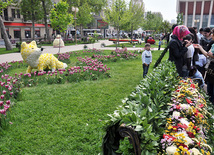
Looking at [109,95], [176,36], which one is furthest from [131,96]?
[109,95]

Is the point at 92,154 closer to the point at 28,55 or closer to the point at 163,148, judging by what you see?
the point at 163,148

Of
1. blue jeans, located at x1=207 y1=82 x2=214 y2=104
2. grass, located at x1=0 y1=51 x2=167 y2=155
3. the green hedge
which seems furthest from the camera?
blue jeans, located at x1=207 y1=82 x2=214 y2=104

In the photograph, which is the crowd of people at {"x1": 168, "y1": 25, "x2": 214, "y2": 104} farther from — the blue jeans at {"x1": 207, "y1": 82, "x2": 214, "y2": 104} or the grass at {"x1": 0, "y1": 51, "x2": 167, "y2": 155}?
the grass at {"x1": 0, "y1": 51, "x2": 167, "y2": 155}

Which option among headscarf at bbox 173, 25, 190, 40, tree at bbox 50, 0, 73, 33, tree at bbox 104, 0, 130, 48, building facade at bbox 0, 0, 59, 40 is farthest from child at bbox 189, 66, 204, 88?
building facade at bbox 0, 0, 59, 40

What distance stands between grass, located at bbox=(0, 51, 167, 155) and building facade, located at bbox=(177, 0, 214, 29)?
65.6 meters

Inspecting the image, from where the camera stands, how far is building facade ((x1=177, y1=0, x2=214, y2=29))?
62750 millimetres

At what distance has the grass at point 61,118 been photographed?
11.3 feet

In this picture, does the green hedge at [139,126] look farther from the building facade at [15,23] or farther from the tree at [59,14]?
the building facade at [15,23]

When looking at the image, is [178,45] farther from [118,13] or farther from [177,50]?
[118,13]

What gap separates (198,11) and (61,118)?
7227cm

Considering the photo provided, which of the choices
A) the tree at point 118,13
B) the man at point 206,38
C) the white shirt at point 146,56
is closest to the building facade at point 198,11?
the tree at point 118,13

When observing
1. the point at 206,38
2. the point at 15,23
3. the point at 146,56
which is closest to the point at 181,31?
the point at 146,56

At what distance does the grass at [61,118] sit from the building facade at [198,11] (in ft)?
215

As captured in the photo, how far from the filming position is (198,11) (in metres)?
64.5
